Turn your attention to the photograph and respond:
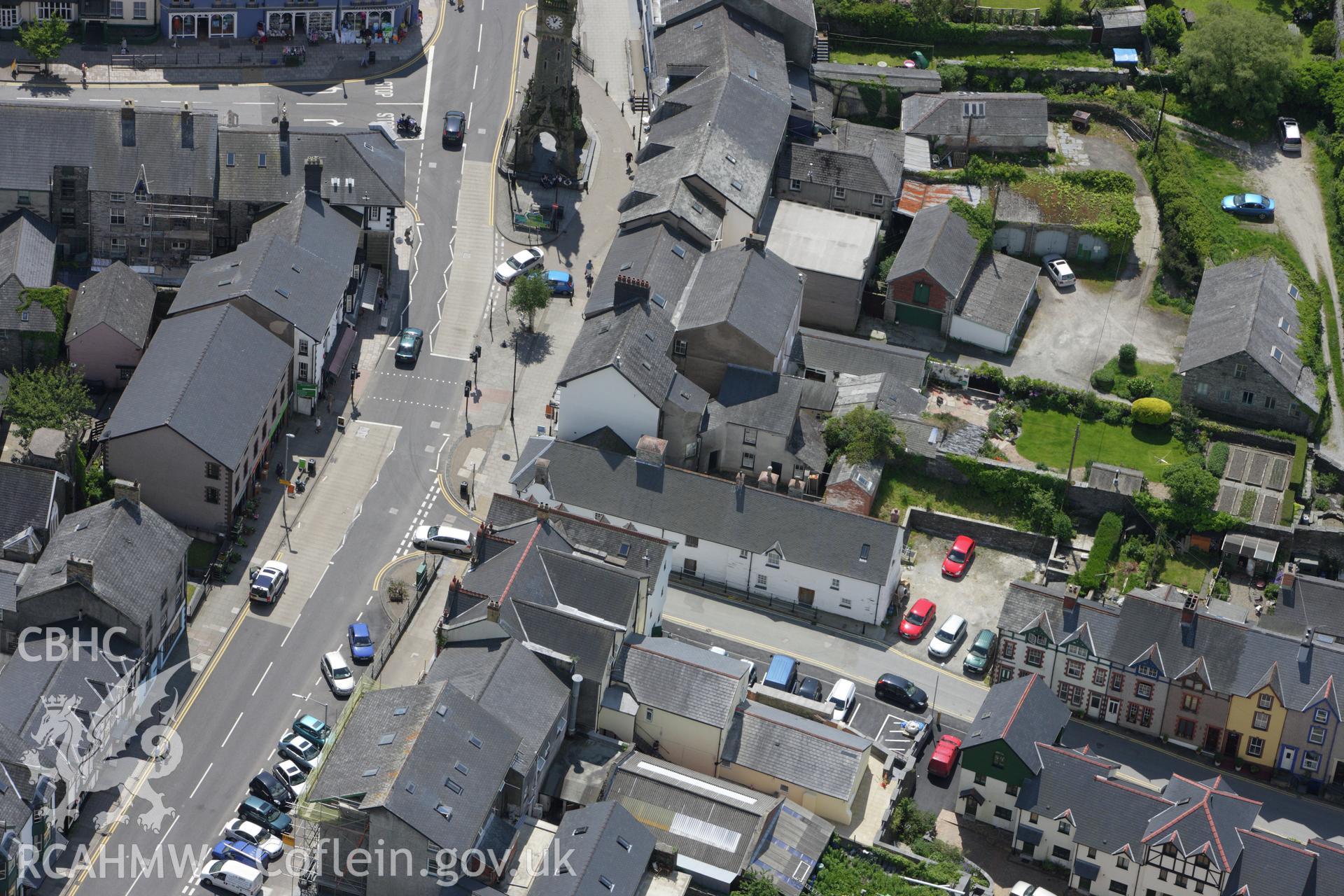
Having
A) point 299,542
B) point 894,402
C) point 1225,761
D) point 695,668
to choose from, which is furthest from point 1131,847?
point 299,542

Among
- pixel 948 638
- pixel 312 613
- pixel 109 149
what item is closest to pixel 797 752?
pixel 948 638

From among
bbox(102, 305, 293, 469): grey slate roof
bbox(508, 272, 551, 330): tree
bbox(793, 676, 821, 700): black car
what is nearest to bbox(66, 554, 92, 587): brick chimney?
bbox(102, 305, 293, 469): grey slate roof

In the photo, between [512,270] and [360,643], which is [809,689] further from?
[512,270]

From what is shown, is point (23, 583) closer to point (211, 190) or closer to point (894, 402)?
point (211, 190)

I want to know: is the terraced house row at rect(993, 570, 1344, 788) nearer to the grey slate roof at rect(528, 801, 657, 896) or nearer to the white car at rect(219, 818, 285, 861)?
the grey slate roof at rect(528, 801, 657, 896)

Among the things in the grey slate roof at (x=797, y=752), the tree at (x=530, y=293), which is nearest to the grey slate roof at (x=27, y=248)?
the tree at (x=530, y=293)
